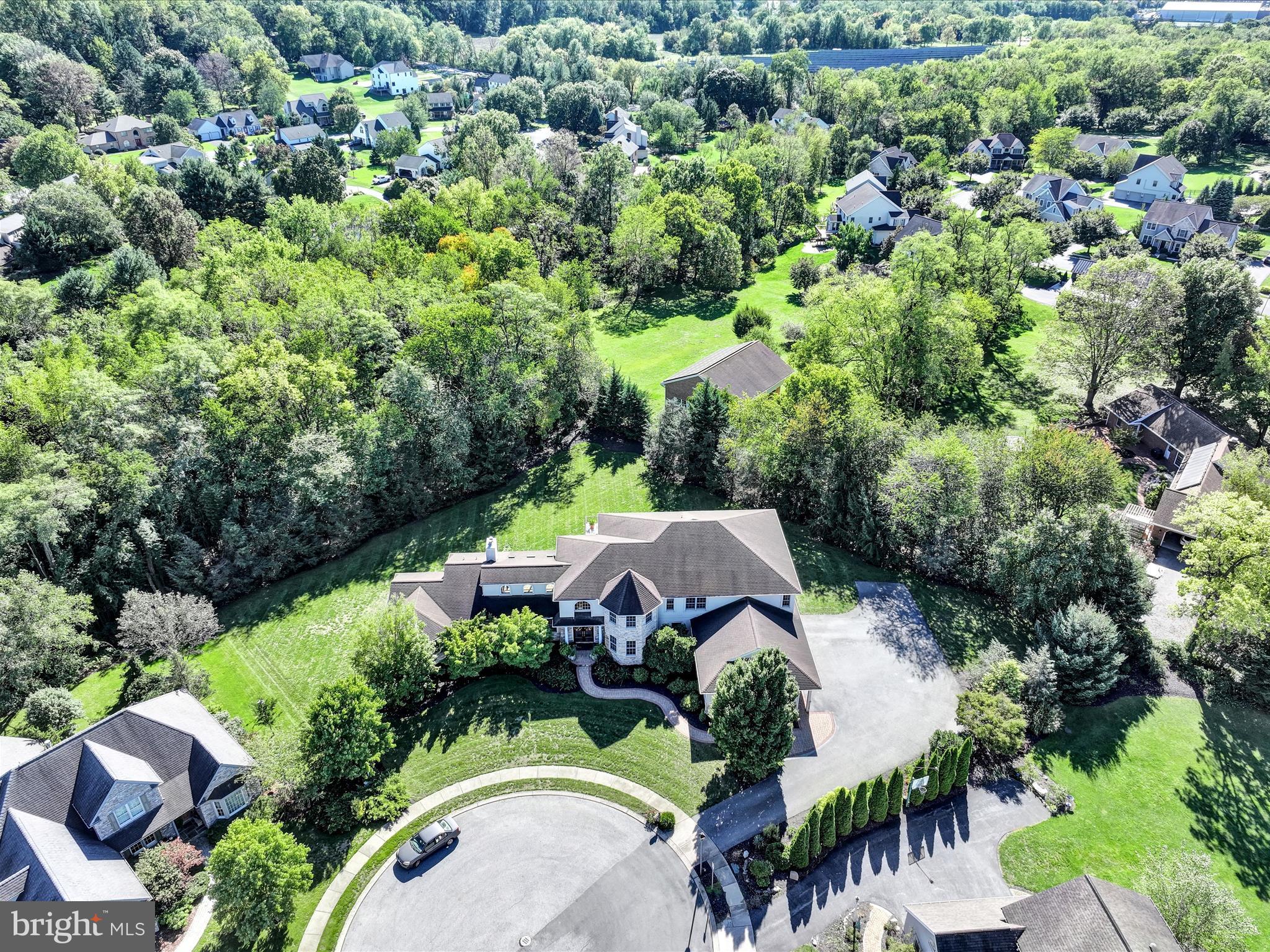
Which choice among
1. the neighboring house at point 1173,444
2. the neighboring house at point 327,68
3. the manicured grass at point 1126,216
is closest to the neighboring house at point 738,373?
the neighboring house at point 1173,444

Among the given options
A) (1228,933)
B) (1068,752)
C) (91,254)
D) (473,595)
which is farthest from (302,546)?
(91,254)

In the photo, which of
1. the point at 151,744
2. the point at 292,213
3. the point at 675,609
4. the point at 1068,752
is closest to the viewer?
the point at 151,744

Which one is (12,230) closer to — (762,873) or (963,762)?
(762,873)

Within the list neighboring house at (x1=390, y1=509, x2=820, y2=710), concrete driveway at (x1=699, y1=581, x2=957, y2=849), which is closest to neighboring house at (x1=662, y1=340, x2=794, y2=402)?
neighboring house at (x1=390, y1=509, x2=820, y2=710)

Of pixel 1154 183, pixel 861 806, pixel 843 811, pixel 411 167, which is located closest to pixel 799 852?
pixel 843 811

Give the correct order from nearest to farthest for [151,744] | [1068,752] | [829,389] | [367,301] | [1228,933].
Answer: [1228,933] < [151,744] < [1068,752] < [829,389] < [367,301]

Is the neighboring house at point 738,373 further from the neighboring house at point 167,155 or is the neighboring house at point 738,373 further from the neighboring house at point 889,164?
the neighboring house at point 167,155

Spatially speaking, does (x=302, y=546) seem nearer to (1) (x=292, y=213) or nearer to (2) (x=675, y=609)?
(2) (x=675, y=609)
